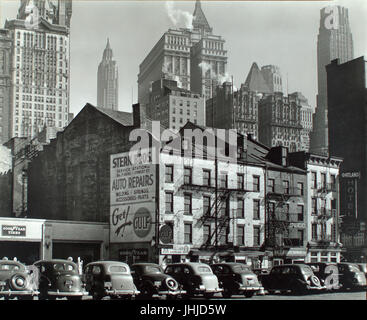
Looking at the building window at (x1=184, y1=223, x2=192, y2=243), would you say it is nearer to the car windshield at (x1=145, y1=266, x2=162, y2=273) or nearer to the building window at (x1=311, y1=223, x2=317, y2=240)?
the building window at (x1=311, y1=223, x2=317, y2=240)

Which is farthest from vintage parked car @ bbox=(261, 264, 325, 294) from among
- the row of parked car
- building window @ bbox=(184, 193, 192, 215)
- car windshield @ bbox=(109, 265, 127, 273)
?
building window @ bbox=(184, 193, 192, 215)

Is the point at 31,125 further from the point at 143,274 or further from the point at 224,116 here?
the point at 143,274

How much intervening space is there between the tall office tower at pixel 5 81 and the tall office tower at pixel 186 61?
114ft

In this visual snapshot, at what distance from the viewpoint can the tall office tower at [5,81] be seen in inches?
5910

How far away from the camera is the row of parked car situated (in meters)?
22.5

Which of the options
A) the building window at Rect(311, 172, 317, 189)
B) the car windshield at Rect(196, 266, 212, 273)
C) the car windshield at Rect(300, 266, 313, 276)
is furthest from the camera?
the building window at Rect(311, 172, 317, 189)

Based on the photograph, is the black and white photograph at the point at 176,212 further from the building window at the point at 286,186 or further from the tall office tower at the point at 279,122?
the tall office tower at the point at 279,122

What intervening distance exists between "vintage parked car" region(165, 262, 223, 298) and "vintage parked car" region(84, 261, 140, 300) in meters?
3.03

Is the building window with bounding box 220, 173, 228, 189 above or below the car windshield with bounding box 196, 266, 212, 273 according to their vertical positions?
above

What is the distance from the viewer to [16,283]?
21.8 metres

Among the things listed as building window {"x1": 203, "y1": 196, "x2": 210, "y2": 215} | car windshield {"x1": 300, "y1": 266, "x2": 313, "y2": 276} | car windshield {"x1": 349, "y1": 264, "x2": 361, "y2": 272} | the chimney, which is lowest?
car windshield {"x1": 349, "y1": 264, "x2": 361, "y2": 272}

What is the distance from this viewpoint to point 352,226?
7281 centimetres

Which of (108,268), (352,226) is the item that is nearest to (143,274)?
(108,268)
